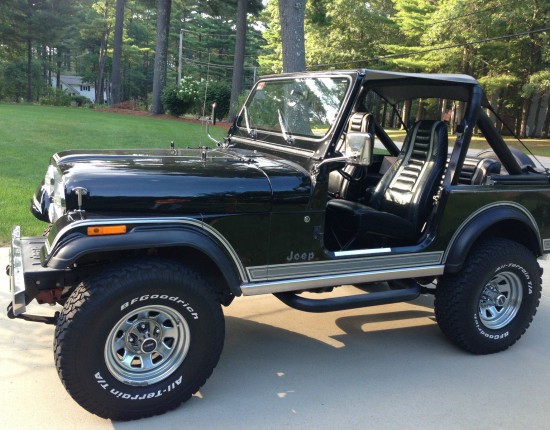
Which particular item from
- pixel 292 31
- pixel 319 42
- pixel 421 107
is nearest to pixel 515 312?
pixel 421 107

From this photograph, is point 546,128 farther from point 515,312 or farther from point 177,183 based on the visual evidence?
point 177,183

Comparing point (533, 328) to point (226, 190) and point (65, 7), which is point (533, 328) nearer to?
point (226, 190)

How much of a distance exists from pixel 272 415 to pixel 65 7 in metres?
49.3

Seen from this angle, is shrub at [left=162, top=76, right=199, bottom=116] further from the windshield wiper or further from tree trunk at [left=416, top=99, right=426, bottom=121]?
the windshield wiper

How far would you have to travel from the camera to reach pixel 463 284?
150 inches

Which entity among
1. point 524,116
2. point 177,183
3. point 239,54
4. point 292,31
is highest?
point 239,54

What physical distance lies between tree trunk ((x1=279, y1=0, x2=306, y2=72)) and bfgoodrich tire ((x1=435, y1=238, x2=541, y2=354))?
772 cm

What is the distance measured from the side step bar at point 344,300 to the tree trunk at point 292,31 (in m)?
7.97

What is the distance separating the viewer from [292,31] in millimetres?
10805

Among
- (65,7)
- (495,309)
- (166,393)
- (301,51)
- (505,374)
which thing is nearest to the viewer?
(166,393)

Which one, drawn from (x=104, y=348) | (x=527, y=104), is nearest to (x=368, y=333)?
(x=104, y=348)

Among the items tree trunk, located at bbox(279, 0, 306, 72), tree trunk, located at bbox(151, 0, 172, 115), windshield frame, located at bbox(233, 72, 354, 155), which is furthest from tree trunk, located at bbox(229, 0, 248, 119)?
windshield frame, located at bbox(233, 72, 354, 155)

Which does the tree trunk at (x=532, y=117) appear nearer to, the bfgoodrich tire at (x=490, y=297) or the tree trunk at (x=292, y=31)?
the tree trunk at (x=292, y=31)

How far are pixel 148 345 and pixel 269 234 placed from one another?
919 millimetres
